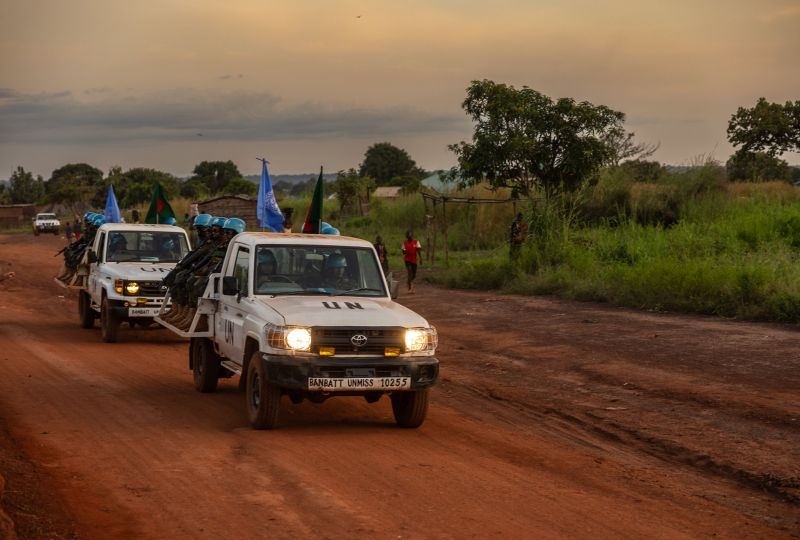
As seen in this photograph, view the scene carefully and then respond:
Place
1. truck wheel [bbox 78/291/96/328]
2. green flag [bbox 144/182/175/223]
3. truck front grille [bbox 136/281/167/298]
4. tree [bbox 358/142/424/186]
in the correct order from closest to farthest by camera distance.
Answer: truck front grille [bbox 136/281/167/298] < truck wheel [bbox 78/291/96/328] < green flag [bbox 144/182/175/223] < tree [bbox 358/142/424/186]

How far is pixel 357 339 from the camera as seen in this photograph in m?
10.5

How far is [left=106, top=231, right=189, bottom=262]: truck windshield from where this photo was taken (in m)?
20.1

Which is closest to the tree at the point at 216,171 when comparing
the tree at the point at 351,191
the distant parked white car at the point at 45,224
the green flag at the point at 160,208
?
the distant parked white car at the point at 45,224

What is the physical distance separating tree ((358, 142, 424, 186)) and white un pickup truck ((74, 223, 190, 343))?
93.6m

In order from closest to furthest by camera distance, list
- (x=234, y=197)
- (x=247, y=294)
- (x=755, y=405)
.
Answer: (x=247, y=294), (x=755, y=405), (x=234, y=197)

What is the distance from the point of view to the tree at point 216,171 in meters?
115

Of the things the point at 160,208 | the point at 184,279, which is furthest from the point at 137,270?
the point at 160,208

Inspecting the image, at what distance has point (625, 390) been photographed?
1420 centimetres

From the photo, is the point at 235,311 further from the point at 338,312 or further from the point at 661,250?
the point at 661,250

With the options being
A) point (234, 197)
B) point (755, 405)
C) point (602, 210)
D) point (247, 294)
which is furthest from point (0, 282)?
point (755, 405)

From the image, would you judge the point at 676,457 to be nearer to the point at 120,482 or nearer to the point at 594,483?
the point at 594,483

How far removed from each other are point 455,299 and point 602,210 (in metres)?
11.7

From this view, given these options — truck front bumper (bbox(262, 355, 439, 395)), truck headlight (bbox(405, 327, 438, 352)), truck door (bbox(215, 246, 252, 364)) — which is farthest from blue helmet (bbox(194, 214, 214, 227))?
truck headlight (bbox(405, 327, 438, 352))

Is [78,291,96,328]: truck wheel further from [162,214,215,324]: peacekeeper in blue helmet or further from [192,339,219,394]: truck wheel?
[192,339,219,394]: truck wheel
